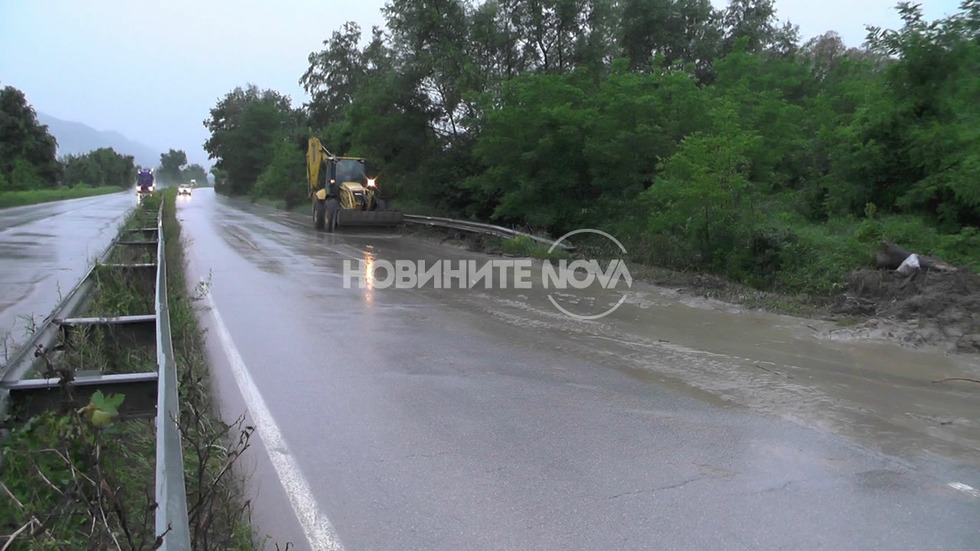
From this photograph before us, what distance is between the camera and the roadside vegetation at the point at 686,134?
13953 millimetres

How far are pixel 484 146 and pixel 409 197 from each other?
932cm

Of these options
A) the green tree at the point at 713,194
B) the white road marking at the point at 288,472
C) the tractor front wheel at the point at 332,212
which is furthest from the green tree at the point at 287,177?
the white road marking at the point at 288,472

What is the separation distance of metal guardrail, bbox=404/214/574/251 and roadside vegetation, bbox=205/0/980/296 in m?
0.64

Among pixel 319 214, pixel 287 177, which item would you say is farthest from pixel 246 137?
pixel 319 214

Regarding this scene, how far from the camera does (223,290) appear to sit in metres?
13.1

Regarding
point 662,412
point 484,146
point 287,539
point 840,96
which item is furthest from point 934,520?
point 840,96

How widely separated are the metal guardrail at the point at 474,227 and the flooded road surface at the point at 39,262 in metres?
10.1

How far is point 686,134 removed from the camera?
60.4 ft

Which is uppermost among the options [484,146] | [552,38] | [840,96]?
[552,38]

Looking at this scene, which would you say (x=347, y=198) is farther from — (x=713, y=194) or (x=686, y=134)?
(x=713, y=194)

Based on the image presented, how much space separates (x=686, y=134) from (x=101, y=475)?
17027mm

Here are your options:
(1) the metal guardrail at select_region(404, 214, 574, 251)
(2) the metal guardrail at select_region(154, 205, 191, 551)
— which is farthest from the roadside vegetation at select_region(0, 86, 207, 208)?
(2) the metal guardrail at select_region(154, 205, 191, 551)

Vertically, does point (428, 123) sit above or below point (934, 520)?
above

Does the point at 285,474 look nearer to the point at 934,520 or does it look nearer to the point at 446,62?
the point at 934,520
